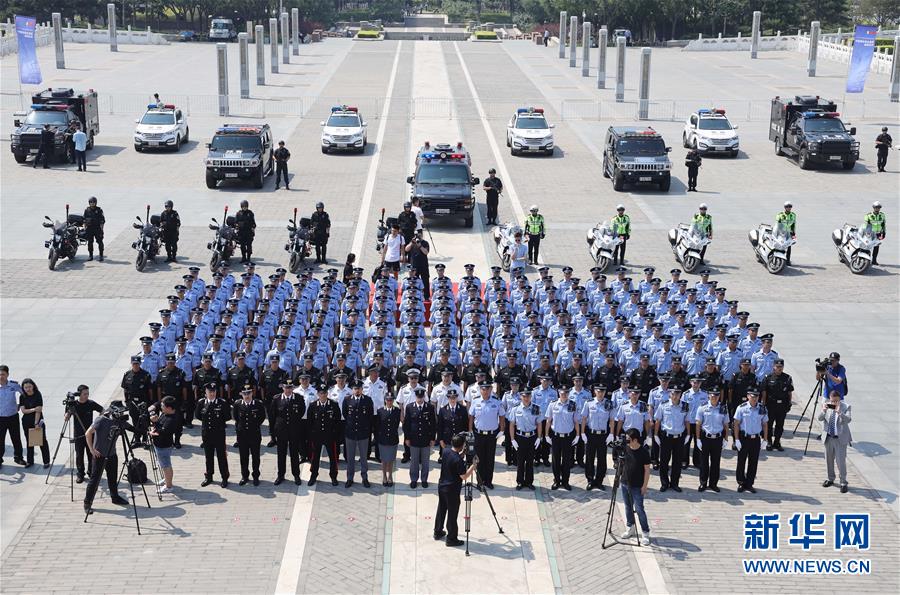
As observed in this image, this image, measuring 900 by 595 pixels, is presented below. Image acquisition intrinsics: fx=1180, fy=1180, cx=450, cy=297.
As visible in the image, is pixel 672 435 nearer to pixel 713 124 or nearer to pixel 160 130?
pixel 713 124

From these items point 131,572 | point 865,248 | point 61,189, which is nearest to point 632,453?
point 131,572

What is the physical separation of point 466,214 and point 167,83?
3553cm

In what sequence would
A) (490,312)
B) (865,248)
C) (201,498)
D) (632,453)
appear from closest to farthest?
(632,453) → (201,498) → (490,312) → (865,248)

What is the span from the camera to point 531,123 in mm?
40688

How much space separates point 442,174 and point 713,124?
46.9 ft

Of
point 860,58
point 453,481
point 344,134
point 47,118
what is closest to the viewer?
point 453,481

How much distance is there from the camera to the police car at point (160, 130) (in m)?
39.0

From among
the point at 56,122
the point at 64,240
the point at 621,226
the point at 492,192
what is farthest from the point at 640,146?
the point at 56,122

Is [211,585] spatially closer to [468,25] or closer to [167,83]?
[167,83]

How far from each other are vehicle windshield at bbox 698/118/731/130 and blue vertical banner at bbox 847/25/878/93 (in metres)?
10.6

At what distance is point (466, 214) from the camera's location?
28.7 meters

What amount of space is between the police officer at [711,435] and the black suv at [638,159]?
63.5 ft

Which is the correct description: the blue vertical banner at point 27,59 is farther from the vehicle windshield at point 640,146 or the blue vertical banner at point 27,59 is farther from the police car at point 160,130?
the vehicle windshield at point 640,146

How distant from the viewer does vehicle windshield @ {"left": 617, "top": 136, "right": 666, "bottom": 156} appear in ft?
112
